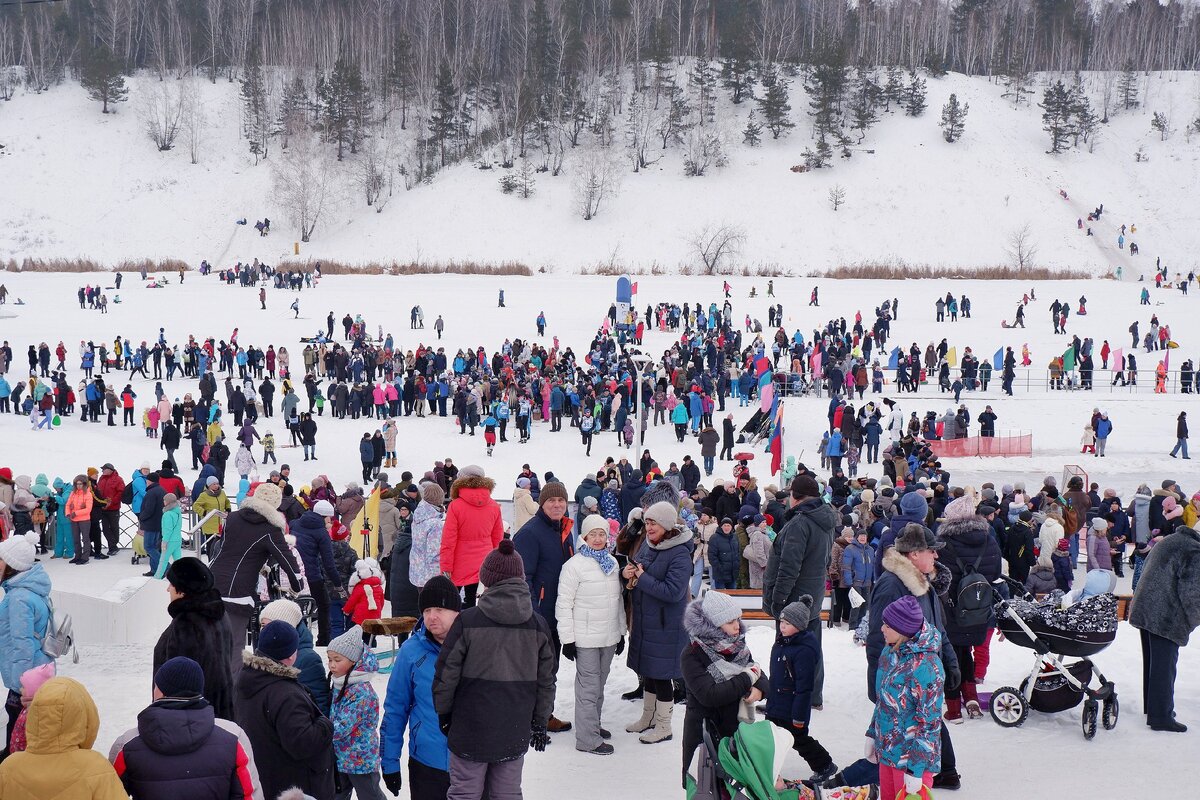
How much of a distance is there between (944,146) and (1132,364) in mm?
41272

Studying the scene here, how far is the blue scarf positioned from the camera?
236 inches

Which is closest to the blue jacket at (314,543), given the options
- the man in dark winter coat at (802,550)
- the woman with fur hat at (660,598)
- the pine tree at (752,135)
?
the woman with fur hat at (660,598)

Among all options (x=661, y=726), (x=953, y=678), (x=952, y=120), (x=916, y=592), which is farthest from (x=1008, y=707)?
(x=952, y=120)

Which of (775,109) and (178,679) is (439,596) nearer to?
(178,679)

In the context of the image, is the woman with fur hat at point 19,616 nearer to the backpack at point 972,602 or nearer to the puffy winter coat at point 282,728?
the puffy winter coat at point 282,728

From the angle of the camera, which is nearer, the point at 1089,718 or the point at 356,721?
the point at 356,721

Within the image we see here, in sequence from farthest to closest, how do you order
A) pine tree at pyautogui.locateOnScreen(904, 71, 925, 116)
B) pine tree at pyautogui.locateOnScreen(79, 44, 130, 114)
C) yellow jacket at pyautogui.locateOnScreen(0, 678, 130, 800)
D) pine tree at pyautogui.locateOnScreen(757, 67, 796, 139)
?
pine tree at pyautogui.locateOnScreen(79, 44, 130, 114)
pine tree at pyautogui.locateOnScreen(904, 71, 925, 116)
pine tree at pyautogui.locateOnScreen(757, 67, 796, 139)
yellow jacket at pyautogui.locateOnScreen(0, 678, 130, 800)

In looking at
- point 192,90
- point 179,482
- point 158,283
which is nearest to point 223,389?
point 179,482

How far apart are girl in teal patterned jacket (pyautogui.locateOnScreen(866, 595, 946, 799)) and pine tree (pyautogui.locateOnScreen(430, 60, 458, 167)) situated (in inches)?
2669

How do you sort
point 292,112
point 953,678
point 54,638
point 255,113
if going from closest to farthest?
point 953,678 < point 54,638 < point 292,112 < point 255,113

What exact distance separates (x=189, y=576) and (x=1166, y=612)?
5463 millimetres

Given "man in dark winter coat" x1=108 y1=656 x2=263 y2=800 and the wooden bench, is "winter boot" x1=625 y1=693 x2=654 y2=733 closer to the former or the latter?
the wooden bench

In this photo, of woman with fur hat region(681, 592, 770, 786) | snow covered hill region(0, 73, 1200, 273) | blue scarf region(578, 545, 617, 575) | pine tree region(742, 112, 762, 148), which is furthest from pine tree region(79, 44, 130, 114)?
woman with fur hat region(681, 592, 770, 786)

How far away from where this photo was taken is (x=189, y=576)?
4984 mm
